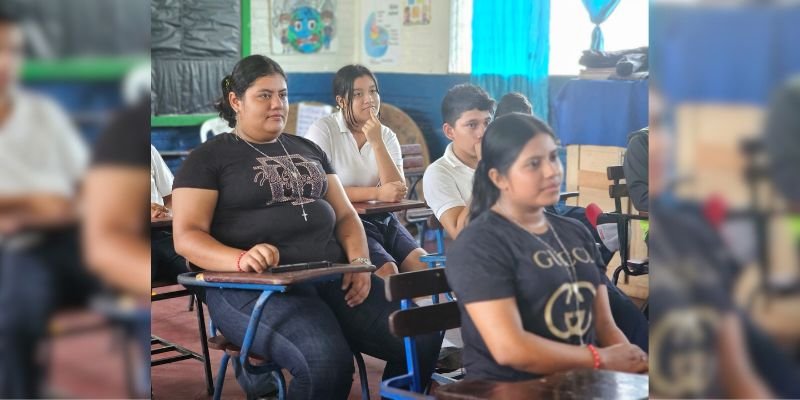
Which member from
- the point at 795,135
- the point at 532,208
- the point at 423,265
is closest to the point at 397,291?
the point at 532,208

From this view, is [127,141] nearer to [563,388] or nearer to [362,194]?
[563,388]

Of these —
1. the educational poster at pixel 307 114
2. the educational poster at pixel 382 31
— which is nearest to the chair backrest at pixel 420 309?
the educational poster at pixel 307 114

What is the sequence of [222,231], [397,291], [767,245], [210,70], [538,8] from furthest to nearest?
1. [210,70]
2. [538,8]
3. [222,231]
4. [397,291]
5. [767,245]

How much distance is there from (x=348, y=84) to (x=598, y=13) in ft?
7.48

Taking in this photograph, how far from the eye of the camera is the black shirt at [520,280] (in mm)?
1809

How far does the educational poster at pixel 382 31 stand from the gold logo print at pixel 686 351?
6.43 metres

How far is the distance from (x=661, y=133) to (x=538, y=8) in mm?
5384

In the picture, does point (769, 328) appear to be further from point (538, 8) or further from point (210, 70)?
point (210, 70)

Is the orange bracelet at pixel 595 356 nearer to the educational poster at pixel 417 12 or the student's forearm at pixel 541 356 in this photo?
the student's forearm at pixel 541 356

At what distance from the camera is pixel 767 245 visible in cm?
56

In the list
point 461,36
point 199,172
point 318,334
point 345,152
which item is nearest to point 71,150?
point 318,334

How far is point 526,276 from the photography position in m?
1.82

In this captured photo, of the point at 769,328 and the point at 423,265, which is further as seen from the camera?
the point at 423,265

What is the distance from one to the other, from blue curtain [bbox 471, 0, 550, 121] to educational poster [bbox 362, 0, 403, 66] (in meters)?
0.82
